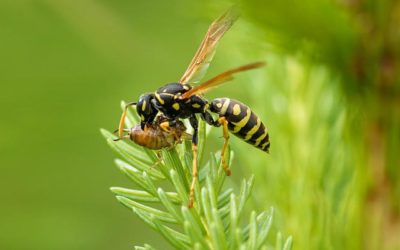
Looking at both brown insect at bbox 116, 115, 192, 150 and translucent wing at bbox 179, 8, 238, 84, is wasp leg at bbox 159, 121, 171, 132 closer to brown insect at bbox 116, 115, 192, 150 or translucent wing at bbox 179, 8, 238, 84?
brown insect at bbox 116, 115, 192, 150

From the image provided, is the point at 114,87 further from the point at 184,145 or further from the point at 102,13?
the point at 184,145

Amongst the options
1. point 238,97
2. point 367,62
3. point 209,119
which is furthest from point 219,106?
point 367,62

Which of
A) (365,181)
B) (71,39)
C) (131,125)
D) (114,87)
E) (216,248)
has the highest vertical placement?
(71,39)

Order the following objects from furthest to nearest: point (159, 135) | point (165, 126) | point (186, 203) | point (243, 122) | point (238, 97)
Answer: point (238, 97) < point (243, 122) < point (165, 126) < point (159, 135) < point (186, 203)

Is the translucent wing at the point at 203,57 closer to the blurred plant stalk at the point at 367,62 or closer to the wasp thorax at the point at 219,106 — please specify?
the wasp thorax at the point at 219,106

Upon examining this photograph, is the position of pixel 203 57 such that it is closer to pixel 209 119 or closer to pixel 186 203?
pixel 209 119

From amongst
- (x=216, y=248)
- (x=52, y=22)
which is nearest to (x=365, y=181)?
(x=216, y=248)
